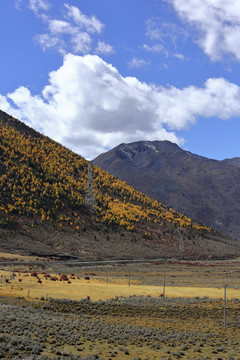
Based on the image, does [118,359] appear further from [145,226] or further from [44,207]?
[145,226]

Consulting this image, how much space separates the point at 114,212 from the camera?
158 metres

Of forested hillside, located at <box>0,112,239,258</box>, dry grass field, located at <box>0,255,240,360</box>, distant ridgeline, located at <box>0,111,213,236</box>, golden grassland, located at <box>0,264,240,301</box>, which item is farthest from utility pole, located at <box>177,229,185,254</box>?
dry grass field, located at <box>0,255,240,360</box>

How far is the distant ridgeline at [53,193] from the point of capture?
128250 mm

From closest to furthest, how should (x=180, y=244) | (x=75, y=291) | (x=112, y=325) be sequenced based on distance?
(x=112, y=325) < (x=75, y=291) < (x=180, y=244)

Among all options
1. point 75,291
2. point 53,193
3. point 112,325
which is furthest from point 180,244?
point 112,325

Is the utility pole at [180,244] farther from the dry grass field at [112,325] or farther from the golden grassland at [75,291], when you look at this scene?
the dry grass field at [112,325]

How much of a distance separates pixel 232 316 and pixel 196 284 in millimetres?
25747

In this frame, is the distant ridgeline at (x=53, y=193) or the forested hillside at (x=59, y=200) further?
the distant ridgeline at (x=53, y=193)

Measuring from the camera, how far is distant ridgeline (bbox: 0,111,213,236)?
12825cm

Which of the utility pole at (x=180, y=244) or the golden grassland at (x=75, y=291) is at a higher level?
the utility pole at (x=180, y=244)

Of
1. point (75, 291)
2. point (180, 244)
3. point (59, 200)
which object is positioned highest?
point (59, 200)

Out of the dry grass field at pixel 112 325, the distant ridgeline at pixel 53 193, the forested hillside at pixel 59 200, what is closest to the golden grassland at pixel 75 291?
the dry grass field at pixel 112 325

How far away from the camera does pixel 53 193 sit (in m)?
147

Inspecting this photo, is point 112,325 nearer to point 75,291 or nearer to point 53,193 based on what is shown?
point 75,291
